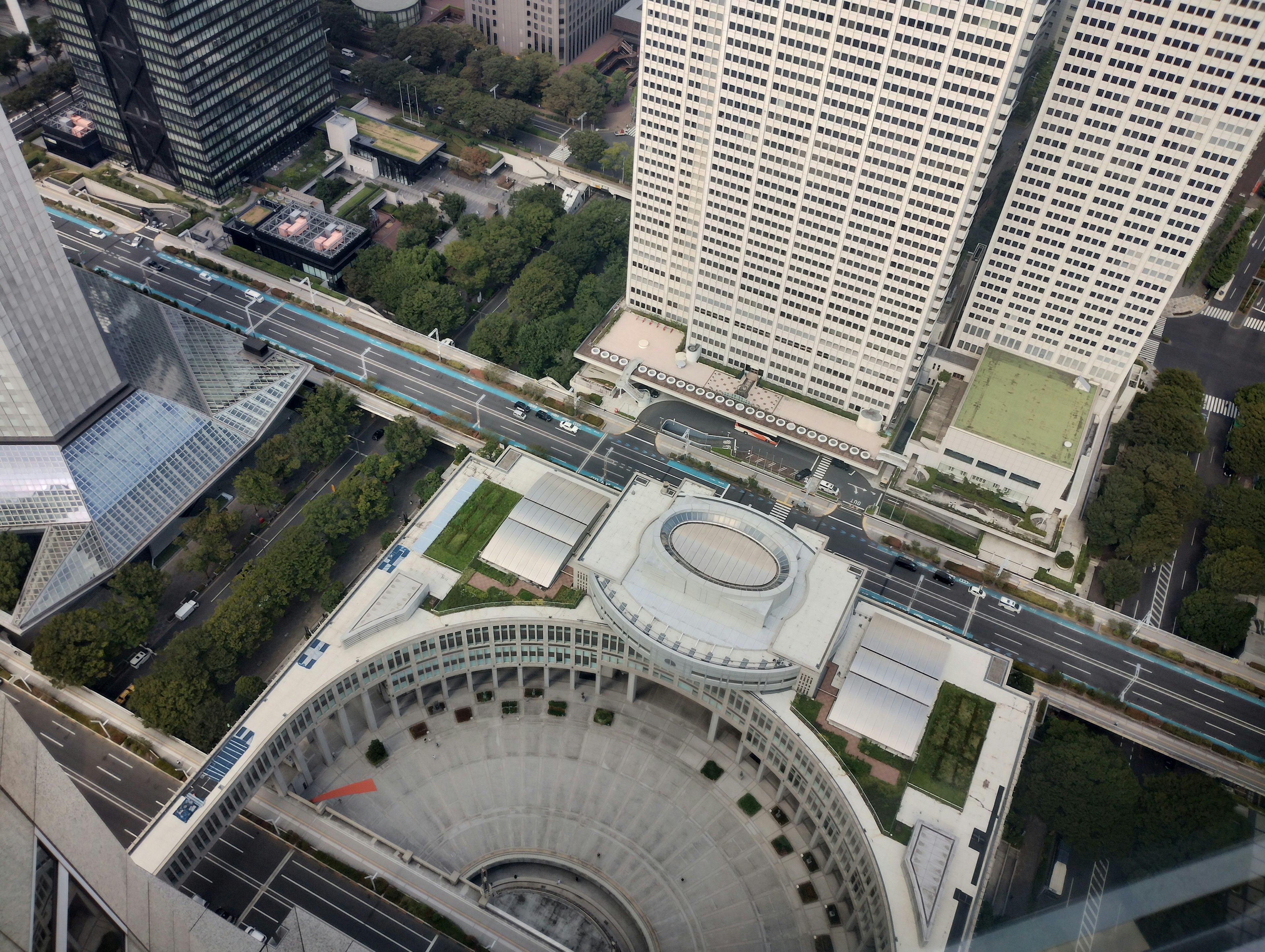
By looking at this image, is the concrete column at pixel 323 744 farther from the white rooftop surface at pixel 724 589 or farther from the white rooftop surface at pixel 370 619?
the white rooftop surface at pixel 724 589

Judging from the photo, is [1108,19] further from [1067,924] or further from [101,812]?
[101,812]

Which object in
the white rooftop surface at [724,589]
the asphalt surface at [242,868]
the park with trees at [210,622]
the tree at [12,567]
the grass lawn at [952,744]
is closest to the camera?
the asphalt surface at [242,868]

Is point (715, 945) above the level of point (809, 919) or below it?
below

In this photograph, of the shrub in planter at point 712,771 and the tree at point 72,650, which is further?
the shrub in planter at point 712,771

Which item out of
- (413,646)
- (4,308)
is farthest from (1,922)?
(4,308)

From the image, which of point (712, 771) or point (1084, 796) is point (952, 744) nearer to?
point (1084, 796)

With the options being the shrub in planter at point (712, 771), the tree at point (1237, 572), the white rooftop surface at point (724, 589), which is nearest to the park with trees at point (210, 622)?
the white rooftop surface at point (724, 589)
